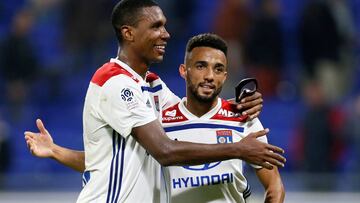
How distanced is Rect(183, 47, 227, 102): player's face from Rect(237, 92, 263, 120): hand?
14 cm

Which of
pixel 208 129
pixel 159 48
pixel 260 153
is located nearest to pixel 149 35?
pixel 159 48

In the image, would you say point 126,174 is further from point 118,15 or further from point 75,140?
point 75,140

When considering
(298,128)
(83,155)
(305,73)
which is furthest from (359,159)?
(83,155)

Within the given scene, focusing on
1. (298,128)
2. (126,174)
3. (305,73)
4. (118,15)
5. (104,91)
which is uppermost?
(305,73)

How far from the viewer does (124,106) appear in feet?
13.9

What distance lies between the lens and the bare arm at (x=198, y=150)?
13.1 feet

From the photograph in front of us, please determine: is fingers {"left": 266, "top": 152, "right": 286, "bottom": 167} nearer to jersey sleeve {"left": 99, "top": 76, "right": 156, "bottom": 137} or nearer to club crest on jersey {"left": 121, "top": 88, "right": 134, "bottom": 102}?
jersey sleeve {"left": 99, "top": 76, "right": 156, "bottom": 137}

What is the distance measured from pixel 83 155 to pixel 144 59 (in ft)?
2.49

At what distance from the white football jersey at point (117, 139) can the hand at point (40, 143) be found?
434 millimetres

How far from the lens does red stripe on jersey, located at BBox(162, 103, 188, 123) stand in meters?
4.69

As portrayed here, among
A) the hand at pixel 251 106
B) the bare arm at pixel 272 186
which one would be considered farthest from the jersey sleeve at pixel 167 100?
the bare arm at pixel 272 186

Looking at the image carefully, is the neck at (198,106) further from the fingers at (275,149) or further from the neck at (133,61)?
the fingers at (275,149)

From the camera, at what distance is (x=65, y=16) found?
10461 mm

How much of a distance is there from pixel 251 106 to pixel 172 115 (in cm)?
42
